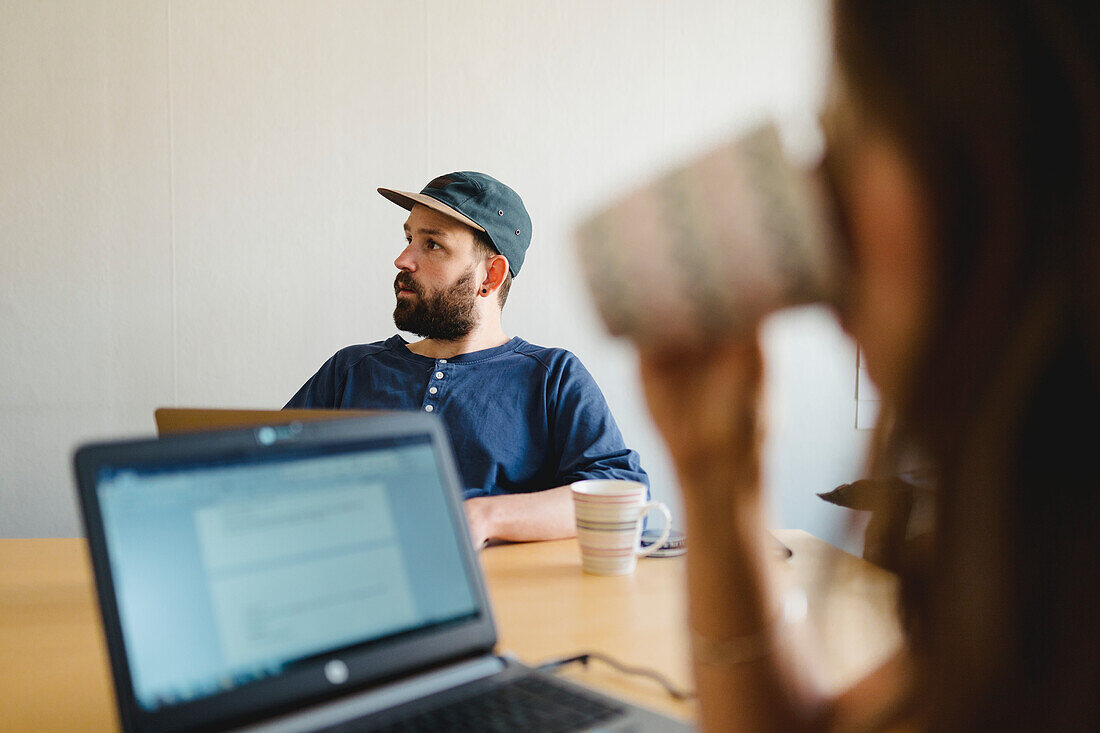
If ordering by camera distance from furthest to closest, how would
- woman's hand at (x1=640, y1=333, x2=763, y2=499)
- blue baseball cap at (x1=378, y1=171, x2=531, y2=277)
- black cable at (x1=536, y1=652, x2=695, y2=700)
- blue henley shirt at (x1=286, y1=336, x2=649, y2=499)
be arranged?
1. blue baseball cap at (x1=378, y1=171, x2=531, y2=277)
2. blue henley shirt at (x1=286, y1=336, x2=649, y2=499)
3. black cable at (x1=536, y1=652, x2=695, y2=700)
4. woman's hand at (x1=640, y1=333, x2=763, y2=499)

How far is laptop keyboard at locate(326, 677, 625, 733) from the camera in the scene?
54 cm

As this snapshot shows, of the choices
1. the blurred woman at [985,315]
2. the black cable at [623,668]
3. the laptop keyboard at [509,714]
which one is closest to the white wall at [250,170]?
the black cable at [623,668]

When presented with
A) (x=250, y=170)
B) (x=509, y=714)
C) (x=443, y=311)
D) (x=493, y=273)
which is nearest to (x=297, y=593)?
(x=509, y=714)

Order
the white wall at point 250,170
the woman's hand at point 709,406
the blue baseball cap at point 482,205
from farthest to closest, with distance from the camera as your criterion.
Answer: the white wall at point 250,170, the blue baseball cap at point 482,205, the woman's hand at point 709,406

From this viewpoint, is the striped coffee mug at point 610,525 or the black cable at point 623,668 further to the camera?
the striped coffee mug at point 610,525

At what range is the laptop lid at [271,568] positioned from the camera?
0.50 meters

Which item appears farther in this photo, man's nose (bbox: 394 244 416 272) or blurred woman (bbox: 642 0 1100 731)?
man's nose (bbox: 394 244 416 272)

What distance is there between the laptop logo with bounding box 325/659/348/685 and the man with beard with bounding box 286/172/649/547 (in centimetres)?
82

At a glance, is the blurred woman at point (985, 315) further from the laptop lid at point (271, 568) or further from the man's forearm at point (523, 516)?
the man's forearm at point (523, 516)

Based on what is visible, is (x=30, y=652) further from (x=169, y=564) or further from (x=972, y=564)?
(x=972, y=564)

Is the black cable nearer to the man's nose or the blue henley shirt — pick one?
the blue henley shirt

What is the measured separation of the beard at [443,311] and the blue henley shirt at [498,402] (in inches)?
2.6

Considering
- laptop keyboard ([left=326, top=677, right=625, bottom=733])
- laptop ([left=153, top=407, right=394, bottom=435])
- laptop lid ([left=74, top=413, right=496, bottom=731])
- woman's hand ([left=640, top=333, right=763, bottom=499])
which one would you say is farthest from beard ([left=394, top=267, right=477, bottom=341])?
woman's hand ([left=640, top=333, right=763, bottom=499])

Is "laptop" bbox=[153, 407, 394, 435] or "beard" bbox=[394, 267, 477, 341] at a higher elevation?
"beard" bbox=[394, 267, 477, 341]
